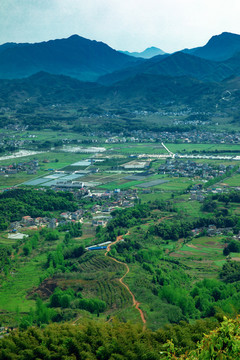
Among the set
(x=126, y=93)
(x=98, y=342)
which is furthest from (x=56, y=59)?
(x=98, y=342)

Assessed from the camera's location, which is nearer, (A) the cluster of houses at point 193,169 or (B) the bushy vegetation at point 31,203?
(B) the bushy vegetation at point 31,203

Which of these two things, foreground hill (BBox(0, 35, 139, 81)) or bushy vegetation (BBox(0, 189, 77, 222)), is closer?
bushy vegetation (BBox(0, 189, 77, 222))

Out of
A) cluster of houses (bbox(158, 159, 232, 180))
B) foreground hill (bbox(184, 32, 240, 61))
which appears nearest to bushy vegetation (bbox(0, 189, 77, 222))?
cluster of houses (bbox(158, 159, 232, 180))

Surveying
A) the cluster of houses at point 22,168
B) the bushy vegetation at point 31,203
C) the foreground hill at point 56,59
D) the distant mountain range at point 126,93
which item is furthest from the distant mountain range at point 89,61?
the bushy vegetation at point 31,203

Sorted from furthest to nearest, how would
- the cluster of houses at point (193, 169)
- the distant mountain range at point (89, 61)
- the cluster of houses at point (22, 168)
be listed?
1. the distant mountain range at point (89, 61)
2. the cluster of houses at point (22, 168)
3. the cluster of houses at point (193, 169)

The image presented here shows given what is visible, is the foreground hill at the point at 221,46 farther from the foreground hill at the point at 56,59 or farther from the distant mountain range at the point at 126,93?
the distant mountain range at the point at 126,93

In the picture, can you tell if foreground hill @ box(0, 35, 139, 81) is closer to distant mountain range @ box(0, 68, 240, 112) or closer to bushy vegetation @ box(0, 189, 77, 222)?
distant mountain range @ box(0, 68, 240, 112)

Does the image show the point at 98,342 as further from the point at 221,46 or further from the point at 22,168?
the point at 221,46
